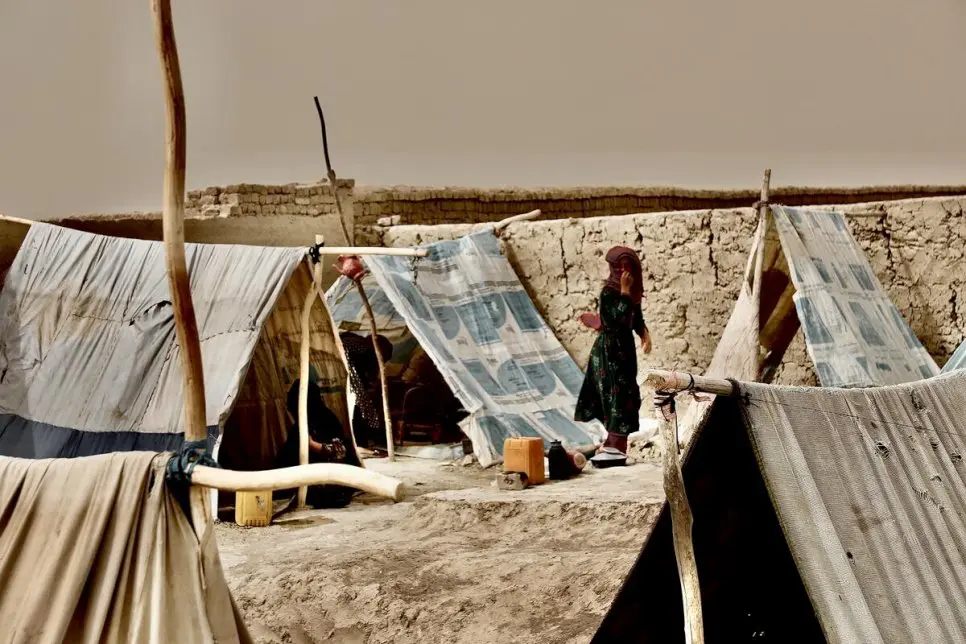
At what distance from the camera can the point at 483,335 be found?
7484 mm

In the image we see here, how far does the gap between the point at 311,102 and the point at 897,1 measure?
541 cm

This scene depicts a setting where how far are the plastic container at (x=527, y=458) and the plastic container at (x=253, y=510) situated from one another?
4.29 ft

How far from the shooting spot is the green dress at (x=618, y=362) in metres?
6.25

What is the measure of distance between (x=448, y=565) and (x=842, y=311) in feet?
10.1

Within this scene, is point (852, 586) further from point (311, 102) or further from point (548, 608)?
point (311, 102)

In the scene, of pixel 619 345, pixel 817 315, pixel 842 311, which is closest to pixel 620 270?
pixel 619 345

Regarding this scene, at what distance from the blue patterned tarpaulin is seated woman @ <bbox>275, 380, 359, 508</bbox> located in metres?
2.64

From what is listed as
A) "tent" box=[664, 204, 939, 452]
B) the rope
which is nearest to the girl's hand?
"tent" box=[664, 204, 939, 452]

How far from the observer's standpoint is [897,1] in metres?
10.3

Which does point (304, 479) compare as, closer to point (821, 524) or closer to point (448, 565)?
point (821, 524)

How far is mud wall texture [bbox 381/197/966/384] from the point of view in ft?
22.4

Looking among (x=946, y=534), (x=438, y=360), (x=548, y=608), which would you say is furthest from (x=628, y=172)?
(x=946, y=534)

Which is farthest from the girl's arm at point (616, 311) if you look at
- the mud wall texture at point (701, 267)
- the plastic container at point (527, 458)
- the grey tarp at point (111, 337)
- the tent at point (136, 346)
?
the grey tarp at point (111, 337)

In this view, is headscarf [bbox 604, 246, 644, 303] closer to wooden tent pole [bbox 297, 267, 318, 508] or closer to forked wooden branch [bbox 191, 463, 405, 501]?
wooden tent pole [bbox 297, 267, 318, 508]
